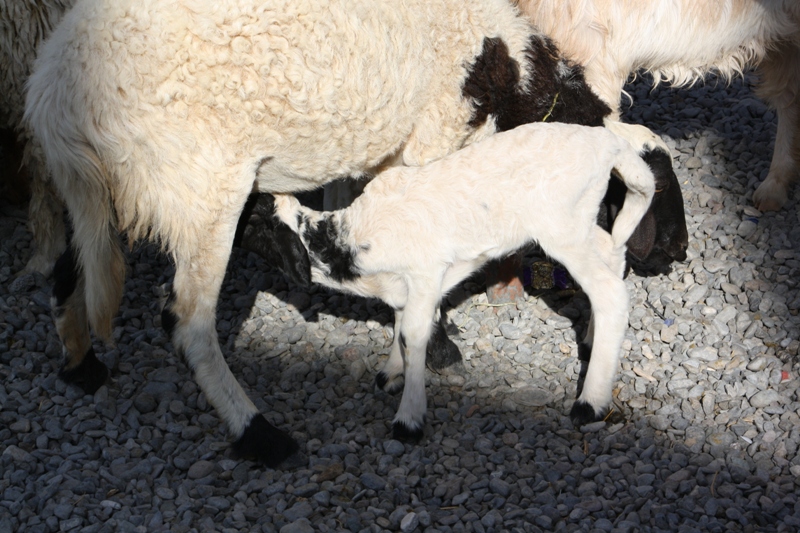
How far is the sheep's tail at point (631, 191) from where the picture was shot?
3.62m

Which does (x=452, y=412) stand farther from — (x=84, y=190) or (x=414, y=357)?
(x=84, y=190)

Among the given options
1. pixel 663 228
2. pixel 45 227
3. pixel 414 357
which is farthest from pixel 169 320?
pixel 663 228

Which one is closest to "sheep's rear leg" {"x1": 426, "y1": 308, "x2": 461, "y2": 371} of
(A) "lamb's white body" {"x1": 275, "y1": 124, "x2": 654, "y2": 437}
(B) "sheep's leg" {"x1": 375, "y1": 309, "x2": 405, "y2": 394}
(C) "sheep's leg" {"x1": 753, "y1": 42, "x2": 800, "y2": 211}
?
(B) "sheep's leg" {"x1": 375, "y1": 309, "x2": 405, "y2": 394}

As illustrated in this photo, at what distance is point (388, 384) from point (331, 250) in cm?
73

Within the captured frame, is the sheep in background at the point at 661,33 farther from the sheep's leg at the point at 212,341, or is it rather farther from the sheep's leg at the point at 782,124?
the sheep's leg at the point at 212,341

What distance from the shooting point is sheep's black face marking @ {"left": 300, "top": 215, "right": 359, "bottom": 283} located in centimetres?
358

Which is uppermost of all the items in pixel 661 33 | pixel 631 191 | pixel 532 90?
pixel 661 33

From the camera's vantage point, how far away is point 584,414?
11.9ft

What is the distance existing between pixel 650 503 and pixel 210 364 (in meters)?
1.80

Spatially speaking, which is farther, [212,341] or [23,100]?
[23,100]

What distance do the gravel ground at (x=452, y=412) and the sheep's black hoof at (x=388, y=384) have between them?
34mm

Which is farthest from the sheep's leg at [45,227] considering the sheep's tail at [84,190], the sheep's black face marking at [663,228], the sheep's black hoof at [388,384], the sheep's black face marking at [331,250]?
the sheep's black face marking at [663,228]

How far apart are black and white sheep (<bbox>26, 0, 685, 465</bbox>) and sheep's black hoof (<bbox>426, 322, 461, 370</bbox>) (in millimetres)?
851

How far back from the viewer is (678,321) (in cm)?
423
